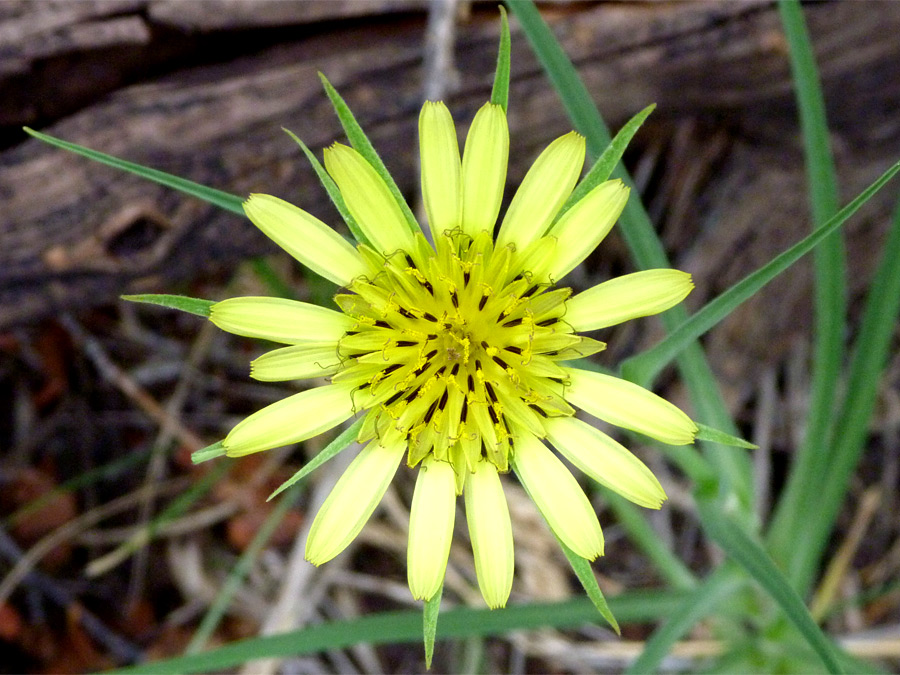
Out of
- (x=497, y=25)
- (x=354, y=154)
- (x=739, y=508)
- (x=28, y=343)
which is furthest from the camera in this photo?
(x=28, y=343)

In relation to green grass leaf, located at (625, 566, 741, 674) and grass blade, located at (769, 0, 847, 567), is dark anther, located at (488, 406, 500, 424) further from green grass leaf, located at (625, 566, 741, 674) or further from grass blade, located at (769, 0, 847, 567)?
grass blade, located at (769, 0, 847, 567)

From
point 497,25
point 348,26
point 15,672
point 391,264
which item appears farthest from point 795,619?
point 15,672

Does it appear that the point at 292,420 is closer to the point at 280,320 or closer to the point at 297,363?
the point at 297,363

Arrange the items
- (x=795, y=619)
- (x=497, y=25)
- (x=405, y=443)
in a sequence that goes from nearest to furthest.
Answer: (x=795, y=619), (x=405, y=443), (x=497, y=25)

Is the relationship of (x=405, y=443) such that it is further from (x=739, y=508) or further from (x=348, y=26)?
(x=348, y=26)

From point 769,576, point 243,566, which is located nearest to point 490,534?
point 769,576

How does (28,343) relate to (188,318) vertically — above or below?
below
